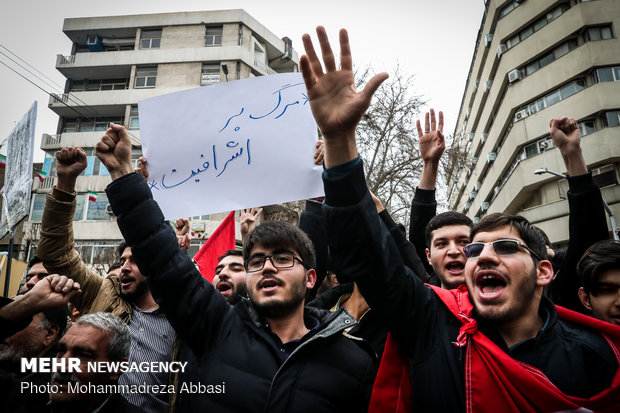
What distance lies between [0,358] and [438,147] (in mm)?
2954

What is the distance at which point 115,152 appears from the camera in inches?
73.9

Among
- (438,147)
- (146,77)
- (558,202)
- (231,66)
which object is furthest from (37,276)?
(146,77)

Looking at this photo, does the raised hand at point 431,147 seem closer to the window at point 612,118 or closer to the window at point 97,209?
the window at point 612,118

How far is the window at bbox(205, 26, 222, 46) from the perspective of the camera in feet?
83.0

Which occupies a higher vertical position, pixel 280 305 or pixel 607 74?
pixel 607 74

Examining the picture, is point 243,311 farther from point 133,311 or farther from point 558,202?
point 558,202

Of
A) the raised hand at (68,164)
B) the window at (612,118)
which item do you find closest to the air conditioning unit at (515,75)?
the window at (612,118)

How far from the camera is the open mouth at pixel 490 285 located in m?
1.63

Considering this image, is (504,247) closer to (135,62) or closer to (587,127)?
(587,127)

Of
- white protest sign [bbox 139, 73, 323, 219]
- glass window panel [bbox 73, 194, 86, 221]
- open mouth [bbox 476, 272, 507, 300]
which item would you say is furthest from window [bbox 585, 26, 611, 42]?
glass window panel [bbox 73, 194, 86, 221]

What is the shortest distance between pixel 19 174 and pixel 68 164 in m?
1.26

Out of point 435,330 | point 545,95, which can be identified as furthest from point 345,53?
point 545,95

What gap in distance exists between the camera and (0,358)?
213 centimetres

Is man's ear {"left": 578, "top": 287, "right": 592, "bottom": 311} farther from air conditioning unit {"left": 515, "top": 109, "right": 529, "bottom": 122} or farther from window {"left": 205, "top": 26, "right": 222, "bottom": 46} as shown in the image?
window {"left": 205, "top": 26, "right": 222, "bottom": 46}
